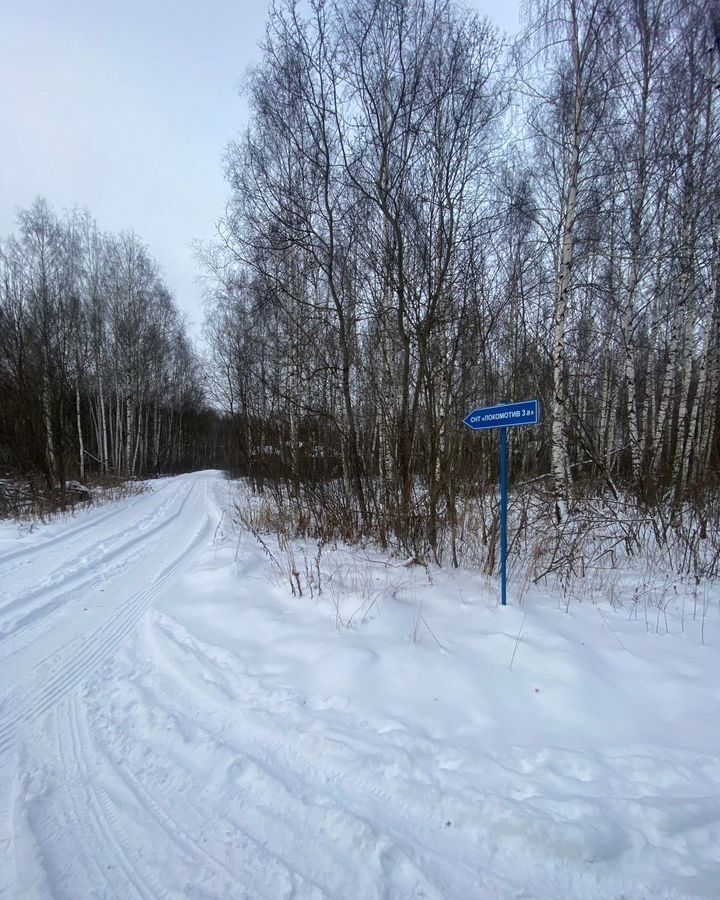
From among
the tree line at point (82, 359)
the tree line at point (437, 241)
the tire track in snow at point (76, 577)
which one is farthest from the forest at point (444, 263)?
the tree line at point (82, 359)

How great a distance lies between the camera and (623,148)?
772 centimetres

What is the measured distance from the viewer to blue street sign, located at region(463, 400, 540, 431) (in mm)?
3309

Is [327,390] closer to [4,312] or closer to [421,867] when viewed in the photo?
[421,867]

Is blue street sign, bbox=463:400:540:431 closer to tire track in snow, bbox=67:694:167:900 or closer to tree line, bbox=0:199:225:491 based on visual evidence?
tire track in snow, bbox=67:694:167:900

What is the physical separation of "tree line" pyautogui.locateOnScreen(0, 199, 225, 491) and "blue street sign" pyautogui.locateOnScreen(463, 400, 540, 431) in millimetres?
11967

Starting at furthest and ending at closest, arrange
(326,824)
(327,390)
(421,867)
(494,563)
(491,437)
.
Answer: (327,390) < (491,437) < (494,563) < (326,824) < (421,867)

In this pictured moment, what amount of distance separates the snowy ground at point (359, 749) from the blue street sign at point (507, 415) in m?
1.75

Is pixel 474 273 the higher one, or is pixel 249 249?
pixel 249 249

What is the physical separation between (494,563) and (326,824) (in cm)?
353

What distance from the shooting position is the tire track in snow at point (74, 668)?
94.5 inches

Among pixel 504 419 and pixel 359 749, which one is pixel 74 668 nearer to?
pixel 359 749

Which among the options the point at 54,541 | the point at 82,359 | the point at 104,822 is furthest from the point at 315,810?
the point at 82,359

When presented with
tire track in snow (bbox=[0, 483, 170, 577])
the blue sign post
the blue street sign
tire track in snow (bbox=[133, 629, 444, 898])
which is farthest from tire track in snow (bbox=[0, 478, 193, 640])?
the blue street sign

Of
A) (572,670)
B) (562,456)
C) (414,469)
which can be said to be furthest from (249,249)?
(572,670)
